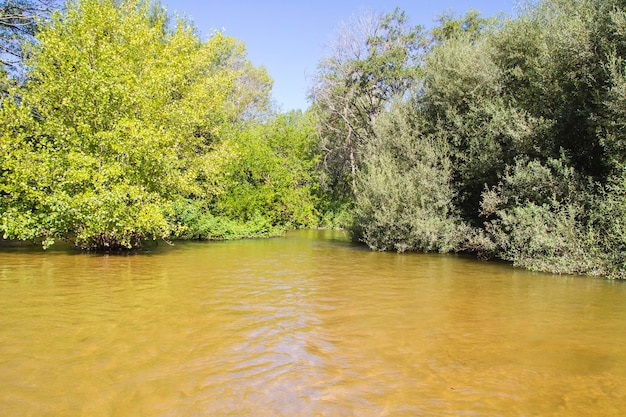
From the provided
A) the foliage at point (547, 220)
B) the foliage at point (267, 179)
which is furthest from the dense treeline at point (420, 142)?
the foliage at point (267, 179)

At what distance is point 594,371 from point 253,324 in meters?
4.35

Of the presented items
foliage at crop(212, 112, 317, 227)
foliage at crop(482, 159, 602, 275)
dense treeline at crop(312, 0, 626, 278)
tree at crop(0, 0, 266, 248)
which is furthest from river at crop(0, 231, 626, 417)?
foliage at crop(212, 112, 317, 227)

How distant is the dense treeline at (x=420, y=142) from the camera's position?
39.1ft

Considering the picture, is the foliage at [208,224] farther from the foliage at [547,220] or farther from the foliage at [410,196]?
the foliage at [547,220]

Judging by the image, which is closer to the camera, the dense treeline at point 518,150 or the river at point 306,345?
the river at point 306,345

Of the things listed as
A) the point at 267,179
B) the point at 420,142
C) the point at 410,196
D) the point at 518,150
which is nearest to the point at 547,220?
the point at 518,150

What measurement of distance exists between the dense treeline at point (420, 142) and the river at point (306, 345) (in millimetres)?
2478

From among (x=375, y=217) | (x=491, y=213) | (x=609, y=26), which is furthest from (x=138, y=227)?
(x=609, y=26)

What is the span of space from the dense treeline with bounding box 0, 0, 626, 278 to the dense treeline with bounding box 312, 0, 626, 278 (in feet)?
0.18

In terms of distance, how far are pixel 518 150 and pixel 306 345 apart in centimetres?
1100

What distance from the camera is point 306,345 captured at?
18.9ft

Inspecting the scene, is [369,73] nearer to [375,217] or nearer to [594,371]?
[375,217]

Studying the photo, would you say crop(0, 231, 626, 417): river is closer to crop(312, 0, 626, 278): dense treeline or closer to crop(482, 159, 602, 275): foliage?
crop(482, 159, 602, 275): foliage

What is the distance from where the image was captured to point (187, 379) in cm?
454
